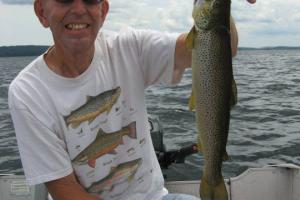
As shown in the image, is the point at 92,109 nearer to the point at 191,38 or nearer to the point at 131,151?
the point at 131,151

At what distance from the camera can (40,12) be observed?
3.63m

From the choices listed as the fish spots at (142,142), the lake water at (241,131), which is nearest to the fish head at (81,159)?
the fish spots at (142,142)

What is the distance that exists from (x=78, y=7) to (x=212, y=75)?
1.16 metres

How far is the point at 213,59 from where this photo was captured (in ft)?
8.99

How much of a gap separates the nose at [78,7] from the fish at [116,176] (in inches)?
46.1

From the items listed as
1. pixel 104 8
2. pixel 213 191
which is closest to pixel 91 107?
pixel 104 8

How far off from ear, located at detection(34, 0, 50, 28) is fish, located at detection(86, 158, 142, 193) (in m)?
1.16

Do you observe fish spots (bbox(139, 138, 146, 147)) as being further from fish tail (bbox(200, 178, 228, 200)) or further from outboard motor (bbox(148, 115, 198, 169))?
outboard motor (bbox(148, 115, 198, 169))

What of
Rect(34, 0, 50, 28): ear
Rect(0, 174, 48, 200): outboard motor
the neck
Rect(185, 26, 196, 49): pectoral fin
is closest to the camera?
Rect(185, 26, 196, 49): pectoral fin

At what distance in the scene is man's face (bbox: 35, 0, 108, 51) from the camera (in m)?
3.44

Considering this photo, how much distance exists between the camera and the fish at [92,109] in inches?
145

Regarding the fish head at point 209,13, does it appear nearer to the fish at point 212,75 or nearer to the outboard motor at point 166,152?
the fish at point 212,75

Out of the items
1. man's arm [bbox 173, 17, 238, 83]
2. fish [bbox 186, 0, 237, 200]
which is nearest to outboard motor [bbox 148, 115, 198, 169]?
man's arm [bbox 173, 17, 238, 83]

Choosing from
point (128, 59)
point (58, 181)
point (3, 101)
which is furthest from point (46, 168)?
point (3, 101)
